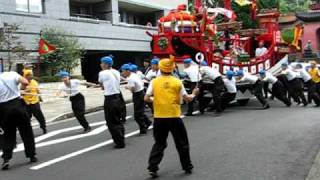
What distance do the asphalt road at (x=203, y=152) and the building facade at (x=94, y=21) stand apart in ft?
41.1

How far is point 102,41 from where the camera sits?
→ 3127cm

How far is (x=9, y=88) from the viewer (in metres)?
8.84

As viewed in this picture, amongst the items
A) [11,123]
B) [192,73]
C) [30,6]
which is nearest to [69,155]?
[11,123]

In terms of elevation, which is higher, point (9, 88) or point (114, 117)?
point (9, 88)

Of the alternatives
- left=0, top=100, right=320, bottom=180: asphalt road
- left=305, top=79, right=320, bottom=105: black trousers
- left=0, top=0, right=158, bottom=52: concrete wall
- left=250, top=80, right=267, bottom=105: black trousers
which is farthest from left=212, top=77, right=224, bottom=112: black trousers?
left=0, top=0, right=158, bottom=52: concrete wall

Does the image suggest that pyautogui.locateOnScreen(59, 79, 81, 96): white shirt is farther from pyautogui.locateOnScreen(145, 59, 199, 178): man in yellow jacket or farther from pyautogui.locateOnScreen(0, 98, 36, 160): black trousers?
pyautogui.locateOnScreen(145, 59, 199, 178): man in yellow jacket

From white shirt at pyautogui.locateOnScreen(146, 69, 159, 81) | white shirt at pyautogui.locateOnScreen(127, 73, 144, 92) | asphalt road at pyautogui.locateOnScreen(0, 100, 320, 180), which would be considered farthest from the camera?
white shirt at pyautogui.locateOnScreen(146, 69, 159, 81)

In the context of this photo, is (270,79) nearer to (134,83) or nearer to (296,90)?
(296,90)

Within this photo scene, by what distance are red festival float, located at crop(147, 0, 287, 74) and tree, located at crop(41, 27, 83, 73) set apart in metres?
9.07

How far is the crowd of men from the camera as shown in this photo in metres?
7.64

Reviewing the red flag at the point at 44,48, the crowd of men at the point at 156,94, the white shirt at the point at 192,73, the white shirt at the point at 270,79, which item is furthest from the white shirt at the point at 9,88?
the red flag at the point at 44,48

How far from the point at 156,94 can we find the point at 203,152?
2.06 metres

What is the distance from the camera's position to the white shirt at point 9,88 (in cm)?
879

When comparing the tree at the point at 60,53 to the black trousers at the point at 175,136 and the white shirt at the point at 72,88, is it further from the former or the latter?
the black trousers at the point at 175,136
